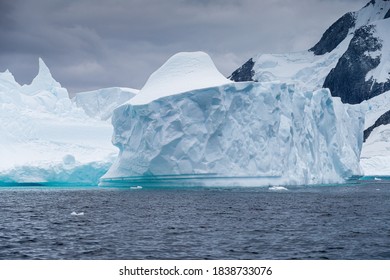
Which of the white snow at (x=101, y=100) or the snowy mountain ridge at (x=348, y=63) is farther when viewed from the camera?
the snowy mountain ridge at (x=348, y=63)

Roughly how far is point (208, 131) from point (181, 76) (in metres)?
6.60

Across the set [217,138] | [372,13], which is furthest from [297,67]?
[217,138]

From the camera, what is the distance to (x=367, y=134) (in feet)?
415

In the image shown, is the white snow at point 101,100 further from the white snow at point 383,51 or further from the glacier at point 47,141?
the white snow at point 383,51

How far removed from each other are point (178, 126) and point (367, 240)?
82.4 ft

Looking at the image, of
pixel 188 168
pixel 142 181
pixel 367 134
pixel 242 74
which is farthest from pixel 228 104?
pixel 242 74

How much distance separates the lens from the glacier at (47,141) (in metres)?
50.2

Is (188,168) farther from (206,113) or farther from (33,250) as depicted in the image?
(33,250)

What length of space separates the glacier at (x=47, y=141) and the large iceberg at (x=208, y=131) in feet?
13.3

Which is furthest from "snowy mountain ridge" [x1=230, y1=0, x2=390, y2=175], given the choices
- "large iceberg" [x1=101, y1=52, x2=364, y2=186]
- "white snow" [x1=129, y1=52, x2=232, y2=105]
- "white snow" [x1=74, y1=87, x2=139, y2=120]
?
"large iceberg" [x1=101, y1=52, x2=364, y2=186]

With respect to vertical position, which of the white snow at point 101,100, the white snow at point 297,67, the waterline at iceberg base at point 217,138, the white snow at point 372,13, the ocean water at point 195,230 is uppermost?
the white snow at point 372,13

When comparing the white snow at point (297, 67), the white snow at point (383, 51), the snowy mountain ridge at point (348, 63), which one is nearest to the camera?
the white snow at point (297, 67)

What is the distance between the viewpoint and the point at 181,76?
48312 millimetres

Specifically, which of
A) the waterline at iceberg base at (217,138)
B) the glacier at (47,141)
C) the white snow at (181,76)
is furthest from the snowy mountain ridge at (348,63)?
the waterline at iceberg base at (217,138)
